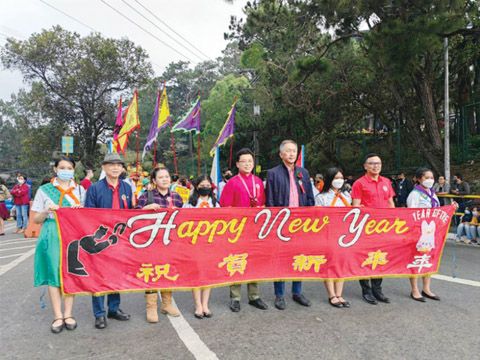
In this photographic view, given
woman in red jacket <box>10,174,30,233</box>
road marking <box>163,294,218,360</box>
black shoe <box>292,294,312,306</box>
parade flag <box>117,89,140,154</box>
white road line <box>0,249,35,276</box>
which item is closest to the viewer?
road marking <box>163,294,218,360</box>

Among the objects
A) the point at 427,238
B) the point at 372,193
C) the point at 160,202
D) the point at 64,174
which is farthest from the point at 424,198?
the point at 64,174

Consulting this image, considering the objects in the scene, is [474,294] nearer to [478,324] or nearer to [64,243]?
[478,324]

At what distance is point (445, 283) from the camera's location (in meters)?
5.80

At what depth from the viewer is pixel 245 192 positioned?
4852mm

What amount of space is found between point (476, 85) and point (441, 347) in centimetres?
1820

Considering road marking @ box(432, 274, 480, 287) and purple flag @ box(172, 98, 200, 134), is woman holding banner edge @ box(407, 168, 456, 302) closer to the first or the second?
road marking @ box(432, 274, 480, 287)

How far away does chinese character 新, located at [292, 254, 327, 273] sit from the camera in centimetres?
478

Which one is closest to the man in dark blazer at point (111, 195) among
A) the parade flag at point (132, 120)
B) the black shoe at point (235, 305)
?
the black shoe at point (235, 305)

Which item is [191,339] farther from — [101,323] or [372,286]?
[372,286]

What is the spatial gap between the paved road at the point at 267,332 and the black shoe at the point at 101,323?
0.06 metres

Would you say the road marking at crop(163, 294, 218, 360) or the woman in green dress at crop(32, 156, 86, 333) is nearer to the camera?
the road marking at crop(163, 294, 218, 360)

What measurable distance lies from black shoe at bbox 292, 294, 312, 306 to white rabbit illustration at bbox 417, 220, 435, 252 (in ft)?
5.13

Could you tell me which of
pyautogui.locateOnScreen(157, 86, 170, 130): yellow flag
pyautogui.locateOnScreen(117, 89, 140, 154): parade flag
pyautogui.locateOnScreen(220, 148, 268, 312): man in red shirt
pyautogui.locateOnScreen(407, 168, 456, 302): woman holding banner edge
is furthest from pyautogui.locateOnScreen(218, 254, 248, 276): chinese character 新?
pyautogui.locateOnScreen(157, 86, 170, 130): yellow flag

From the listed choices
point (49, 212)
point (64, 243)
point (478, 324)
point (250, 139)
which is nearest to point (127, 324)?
point (64, 243)
